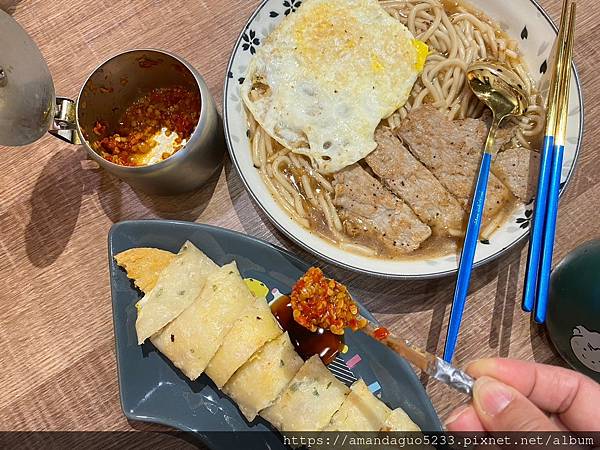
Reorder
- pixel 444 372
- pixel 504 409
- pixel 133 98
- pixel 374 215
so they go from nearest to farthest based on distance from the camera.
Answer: pixel 504 409 → pixel 444 372 → pixel 374 215 → pixel 133 98

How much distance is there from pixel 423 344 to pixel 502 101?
43.5 inches

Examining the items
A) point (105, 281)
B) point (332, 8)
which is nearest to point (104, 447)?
point (105, 281)

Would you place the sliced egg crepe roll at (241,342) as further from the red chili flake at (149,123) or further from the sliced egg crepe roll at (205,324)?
the red chili flake at (149,123)

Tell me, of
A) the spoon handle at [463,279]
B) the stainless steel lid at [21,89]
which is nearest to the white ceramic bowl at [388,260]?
the spoon handle at [463,279]

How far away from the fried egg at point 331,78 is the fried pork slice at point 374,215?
0.33 feet

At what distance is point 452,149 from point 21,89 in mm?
1810

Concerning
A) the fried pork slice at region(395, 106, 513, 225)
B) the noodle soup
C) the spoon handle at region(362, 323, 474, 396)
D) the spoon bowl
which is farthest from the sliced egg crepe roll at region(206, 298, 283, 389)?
the spoon bowl

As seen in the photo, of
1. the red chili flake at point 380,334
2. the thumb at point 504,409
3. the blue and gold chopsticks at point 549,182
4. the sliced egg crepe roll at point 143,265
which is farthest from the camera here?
the sliced egg crepe roll at point 143,265

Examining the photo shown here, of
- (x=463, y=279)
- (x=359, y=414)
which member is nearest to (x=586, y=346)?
(x=463, y=279)

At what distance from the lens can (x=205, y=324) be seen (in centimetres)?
214

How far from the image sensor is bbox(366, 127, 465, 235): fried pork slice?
93.7 inches

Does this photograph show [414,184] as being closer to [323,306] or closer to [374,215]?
[374,215]

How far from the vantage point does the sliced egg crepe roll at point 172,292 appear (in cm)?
215

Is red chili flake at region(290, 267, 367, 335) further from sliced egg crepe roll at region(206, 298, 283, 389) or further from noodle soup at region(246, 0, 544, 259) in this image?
noodle soup at region(246, 0, 544, 259)
